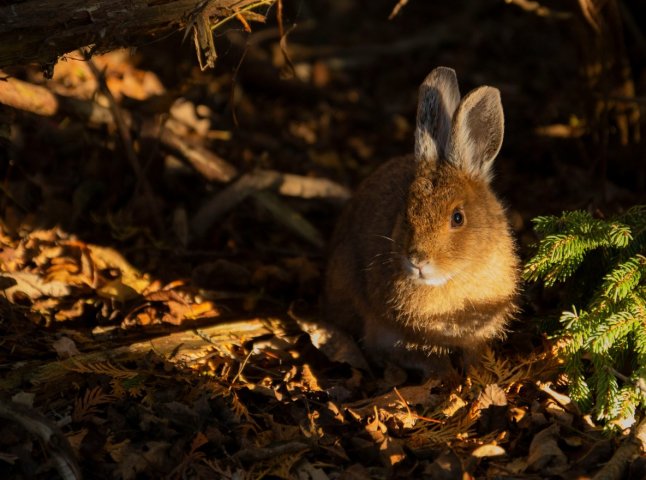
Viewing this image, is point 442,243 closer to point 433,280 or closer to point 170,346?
point 433,280

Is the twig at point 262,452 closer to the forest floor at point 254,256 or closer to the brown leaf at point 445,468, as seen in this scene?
the forest floor at point 254,256

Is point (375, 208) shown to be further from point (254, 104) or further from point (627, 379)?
point (254, 104)

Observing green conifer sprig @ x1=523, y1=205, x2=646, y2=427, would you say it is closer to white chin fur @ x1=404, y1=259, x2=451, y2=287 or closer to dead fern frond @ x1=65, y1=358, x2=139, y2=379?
Result: white chin fur @ x1=404, y1=259, x2=451, y2=287

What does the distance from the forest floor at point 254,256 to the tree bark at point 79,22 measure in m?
0.47

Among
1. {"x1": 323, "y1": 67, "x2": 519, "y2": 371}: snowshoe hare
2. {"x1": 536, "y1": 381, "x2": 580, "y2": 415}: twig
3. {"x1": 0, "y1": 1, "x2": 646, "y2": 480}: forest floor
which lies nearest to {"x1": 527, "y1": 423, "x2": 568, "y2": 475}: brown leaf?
{"x1": 0, "y1": 1, "x2": 646, "y2": 480}: forest floor

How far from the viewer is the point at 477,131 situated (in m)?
4.68

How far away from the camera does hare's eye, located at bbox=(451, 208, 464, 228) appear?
14.8 ft

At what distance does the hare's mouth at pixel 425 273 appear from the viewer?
171 inches

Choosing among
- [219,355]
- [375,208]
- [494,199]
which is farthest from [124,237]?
[494,199]

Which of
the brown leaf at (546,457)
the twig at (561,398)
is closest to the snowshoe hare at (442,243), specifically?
the twig at (561,398)

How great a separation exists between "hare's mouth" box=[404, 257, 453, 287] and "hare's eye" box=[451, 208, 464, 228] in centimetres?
31

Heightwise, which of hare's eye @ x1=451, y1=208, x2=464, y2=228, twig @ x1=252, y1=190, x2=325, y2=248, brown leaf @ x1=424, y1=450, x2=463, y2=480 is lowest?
brown leaf @ x1=424, y1=450, x2=463, y2=480

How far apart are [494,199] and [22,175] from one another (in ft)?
12.1

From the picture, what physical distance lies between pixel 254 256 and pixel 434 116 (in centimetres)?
211
